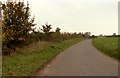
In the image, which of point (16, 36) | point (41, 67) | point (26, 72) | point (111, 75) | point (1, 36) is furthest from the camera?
point (16, 36)

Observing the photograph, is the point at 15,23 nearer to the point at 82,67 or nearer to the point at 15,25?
the point at 15,25

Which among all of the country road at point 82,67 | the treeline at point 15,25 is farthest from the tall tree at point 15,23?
the country road at point 82,67

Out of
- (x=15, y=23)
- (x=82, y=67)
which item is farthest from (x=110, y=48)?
(x=82, y=67)

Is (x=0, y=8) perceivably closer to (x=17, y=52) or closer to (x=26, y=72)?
(x=17, y=52)

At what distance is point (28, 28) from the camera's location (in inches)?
1071

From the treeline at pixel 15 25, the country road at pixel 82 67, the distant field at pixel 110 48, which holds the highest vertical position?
the treeline at pixel 15 25

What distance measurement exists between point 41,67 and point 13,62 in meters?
2.13

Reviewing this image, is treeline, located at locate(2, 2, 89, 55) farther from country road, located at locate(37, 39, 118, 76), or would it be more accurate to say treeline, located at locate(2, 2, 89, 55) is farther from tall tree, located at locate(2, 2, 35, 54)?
country road, located at locate(37, 39, 118, 76)

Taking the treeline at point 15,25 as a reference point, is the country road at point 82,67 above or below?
below

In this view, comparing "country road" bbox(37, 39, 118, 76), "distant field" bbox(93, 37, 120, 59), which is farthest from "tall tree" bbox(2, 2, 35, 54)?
"distant field" bbox(93, 37, 120, 59)

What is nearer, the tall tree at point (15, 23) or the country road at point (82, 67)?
the country road at point (82, 67)

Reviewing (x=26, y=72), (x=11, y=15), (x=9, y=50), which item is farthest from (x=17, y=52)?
(x=26, y=72)

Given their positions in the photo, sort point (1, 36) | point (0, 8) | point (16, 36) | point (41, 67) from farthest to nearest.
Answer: point (16, 36), point (0, 8), point (1, 36), point (41, 67)

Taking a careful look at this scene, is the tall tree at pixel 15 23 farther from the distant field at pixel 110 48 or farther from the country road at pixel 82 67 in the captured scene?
the distant field at pixel 110 48
